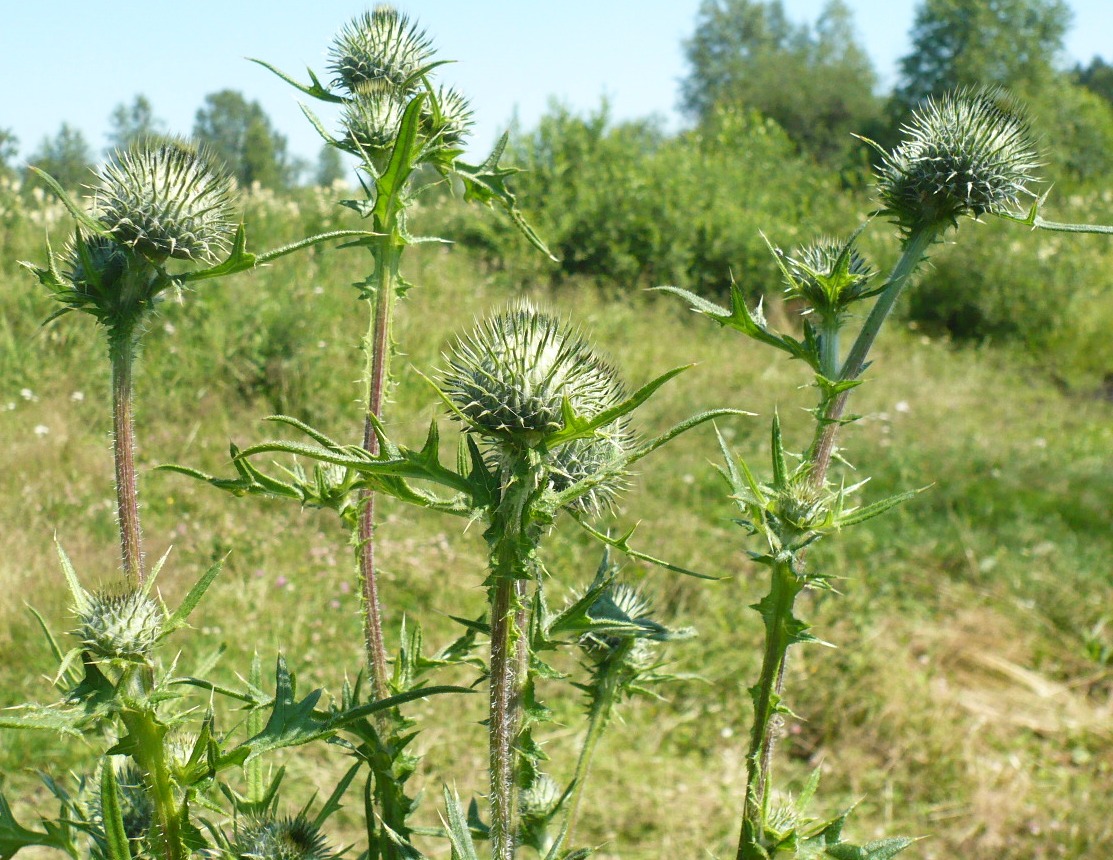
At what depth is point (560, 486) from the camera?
1.61m

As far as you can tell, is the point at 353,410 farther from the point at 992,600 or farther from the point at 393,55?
the point at 393,55

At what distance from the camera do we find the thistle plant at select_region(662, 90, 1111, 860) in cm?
153

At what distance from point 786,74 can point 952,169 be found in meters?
45.4

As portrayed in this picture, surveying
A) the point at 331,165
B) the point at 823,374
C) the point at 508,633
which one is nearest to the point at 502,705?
the point at 508,633

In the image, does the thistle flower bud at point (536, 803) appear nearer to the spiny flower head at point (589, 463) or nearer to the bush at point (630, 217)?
the spiny flower head at point (589, 463)

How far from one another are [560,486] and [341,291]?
8.12 meters

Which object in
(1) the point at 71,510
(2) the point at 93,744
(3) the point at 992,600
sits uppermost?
(3) the point at 992,600

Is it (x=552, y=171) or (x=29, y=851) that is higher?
(x=552, y=171)

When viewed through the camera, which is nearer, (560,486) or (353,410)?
(560,486)

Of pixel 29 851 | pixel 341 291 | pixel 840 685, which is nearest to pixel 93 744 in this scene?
pixel 29 851

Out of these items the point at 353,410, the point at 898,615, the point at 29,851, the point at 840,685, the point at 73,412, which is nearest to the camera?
the point at 29,851

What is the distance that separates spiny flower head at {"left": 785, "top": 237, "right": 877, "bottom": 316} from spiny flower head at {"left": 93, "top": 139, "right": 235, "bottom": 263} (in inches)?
41.6

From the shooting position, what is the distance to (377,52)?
7.20ft

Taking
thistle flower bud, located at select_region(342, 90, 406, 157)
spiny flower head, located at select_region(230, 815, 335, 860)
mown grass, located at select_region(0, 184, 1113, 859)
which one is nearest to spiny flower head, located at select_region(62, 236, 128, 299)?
thistle flower bud, located at select_region(342, 90, 406, 157)
